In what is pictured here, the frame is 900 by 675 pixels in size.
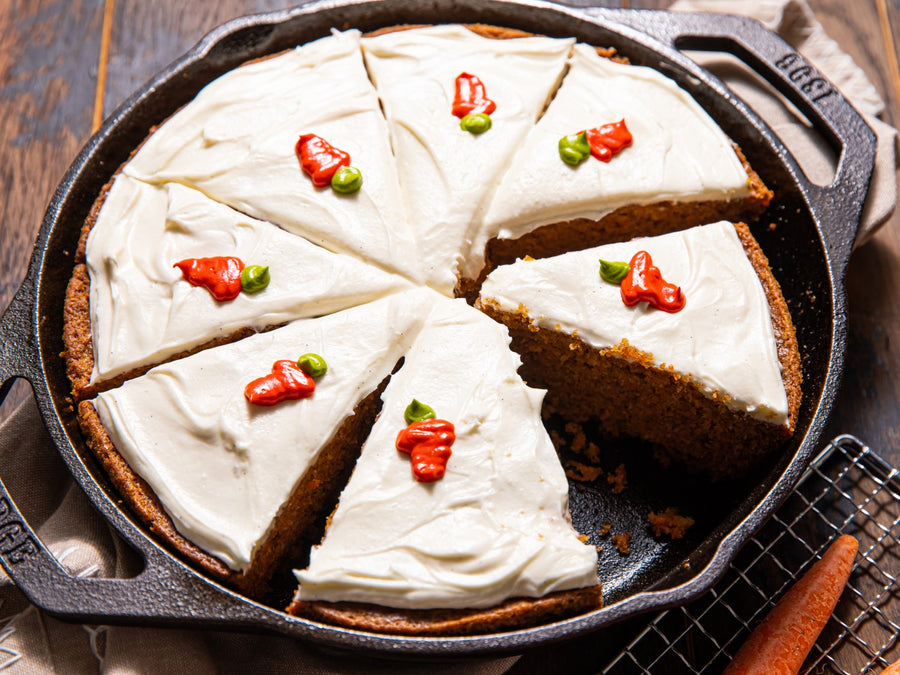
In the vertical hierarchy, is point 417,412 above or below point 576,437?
above

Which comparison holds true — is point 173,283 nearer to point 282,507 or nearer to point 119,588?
point 282,507

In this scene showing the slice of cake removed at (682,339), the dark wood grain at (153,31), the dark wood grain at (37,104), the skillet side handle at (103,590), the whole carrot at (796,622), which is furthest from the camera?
the dark wood grain at (153,31)

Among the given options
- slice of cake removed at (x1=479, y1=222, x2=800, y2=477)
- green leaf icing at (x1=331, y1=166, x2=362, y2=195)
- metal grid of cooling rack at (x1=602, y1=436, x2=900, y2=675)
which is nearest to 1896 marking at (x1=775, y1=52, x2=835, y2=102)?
slice of cake removed at (x1=479, y1=222, x2=800, y2=477)

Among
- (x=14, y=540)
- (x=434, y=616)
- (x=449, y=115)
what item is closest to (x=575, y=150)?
(x=449, y=115)

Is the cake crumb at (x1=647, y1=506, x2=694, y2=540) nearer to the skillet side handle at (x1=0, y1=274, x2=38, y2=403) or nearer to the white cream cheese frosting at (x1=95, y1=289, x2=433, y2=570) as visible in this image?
the white cream cheese frosting at (x1=95, y1=289, x2=433, y2=570)

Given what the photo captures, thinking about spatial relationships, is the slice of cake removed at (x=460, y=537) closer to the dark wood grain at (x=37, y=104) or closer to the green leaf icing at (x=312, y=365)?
the green leaf icing at (x=312, y=365)

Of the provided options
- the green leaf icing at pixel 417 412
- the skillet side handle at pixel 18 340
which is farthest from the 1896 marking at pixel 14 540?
the green leaf icing at pixel 417 412

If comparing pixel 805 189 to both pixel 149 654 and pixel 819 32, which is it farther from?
pixel 149 654
